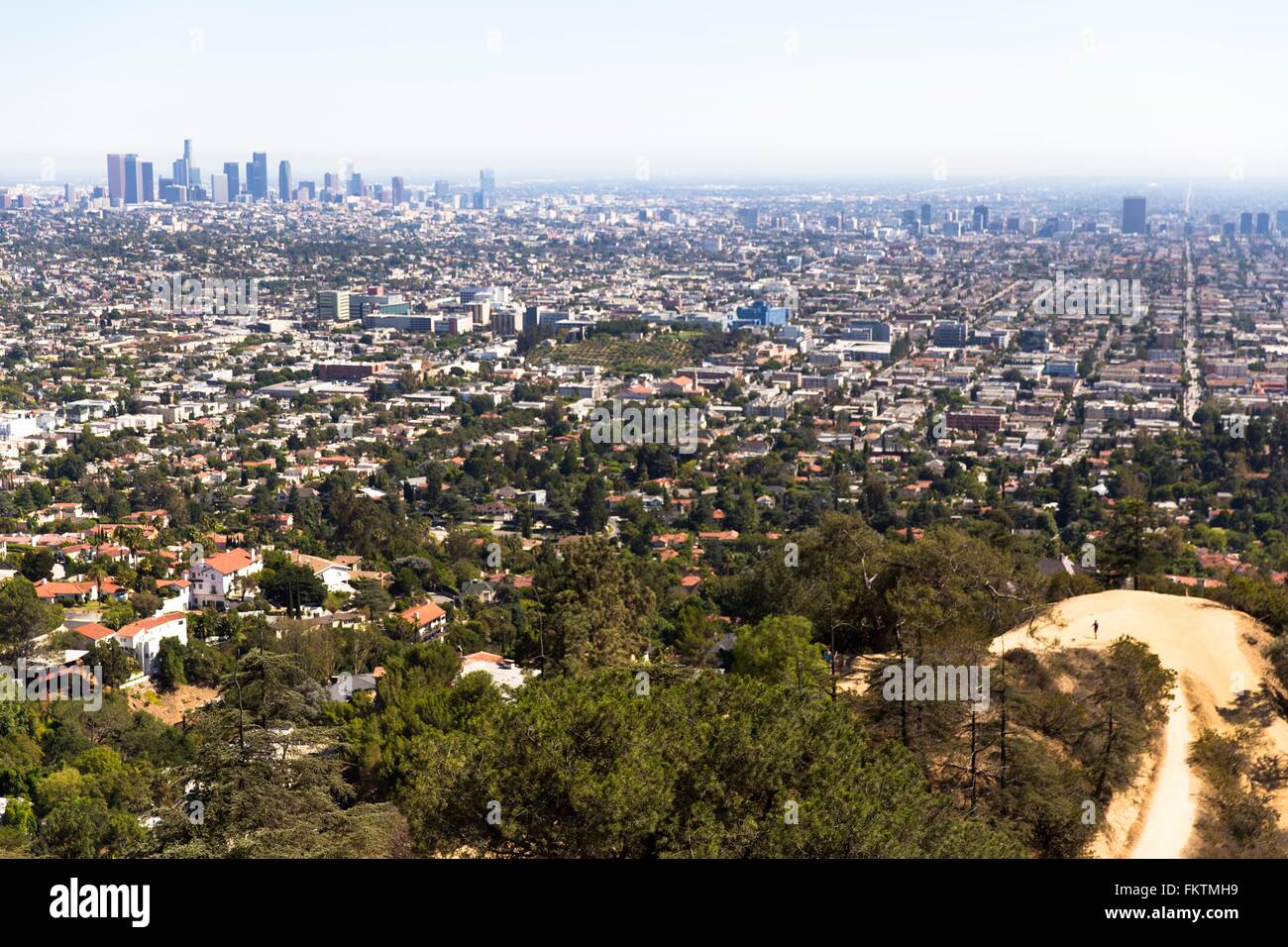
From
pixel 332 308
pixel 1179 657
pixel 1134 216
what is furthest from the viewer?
pixel 1134 216

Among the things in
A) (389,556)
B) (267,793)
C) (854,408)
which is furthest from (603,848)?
(854,408)

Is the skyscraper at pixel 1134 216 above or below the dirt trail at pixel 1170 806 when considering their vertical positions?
above

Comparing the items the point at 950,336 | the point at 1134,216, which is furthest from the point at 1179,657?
the point at 1134,216

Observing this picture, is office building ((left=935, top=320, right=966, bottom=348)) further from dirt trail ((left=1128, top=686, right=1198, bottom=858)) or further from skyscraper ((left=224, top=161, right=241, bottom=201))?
skyscraper ((left=224, top=161, right=241, bottom=201))

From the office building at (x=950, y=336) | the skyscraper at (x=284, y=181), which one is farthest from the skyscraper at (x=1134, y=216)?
the skyscraper at (x=284, y=181)

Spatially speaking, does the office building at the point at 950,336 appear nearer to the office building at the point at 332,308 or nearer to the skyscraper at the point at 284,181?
the office building at the point at 332,308

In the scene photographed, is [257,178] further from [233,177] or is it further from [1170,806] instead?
[1170,806]
